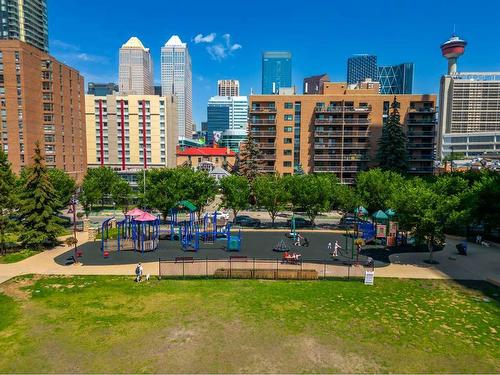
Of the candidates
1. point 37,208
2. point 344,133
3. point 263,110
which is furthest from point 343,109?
point 37,208

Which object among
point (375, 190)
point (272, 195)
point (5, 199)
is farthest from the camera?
point (272, 195)

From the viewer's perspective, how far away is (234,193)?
4822 cm

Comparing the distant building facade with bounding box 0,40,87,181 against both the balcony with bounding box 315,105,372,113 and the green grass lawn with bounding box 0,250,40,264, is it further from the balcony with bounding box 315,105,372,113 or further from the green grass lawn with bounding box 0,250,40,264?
the balcony with bounding box 315,105,372,113

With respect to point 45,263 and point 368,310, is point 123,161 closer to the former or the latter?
point 45,263

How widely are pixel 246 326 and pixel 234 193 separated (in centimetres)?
3074

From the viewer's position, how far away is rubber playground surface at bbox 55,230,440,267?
3203cm

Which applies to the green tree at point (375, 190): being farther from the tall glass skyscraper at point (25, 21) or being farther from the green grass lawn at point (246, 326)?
the tall glass skyscraper at point (25, 21)

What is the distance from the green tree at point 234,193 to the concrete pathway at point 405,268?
63.7 ft

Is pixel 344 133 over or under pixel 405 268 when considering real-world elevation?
over

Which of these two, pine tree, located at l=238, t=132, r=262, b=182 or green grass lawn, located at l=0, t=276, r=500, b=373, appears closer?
green grass lawn, located at l=0, t=276, r=500, b=373

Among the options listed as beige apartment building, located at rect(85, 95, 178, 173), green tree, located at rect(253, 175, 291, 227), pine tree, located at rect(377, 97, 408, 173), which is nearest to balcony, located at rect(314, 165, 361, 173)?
pine tree, located at rect(377, 97, 408, 173)

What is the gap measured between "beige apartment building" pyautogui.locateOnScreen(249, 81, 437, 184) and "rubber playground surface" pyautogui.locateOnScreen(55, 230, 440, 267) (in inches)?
1420

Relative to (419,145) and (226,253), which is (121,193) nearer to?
(226,253)

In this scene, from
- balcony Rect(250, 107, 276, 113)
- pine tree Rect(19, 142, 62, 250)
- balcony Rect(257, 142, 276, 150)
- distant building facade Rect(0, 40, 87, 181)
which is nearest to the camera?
pine tree Rect(19, 142, 62, 250)
